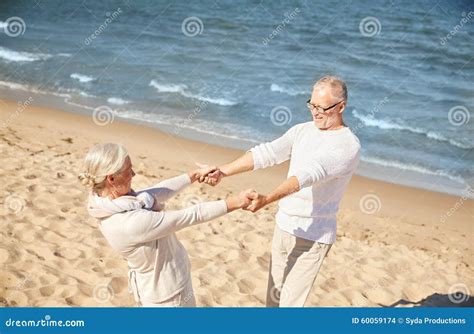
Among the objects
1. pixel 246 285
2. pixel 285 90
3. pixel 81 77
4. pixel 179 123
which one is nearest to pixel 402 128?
pixel 285 90

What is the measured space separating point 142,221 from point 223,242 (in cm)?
341

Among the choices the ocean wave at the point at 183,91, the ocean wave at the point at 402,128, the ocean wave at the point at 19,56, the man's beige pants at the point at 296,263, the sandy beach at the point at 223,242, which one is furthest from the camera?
the ocean wave at the point at 19,56

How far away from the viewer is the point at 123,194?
3.37 metres

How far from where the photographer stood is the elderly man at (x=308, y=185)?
3893 mm

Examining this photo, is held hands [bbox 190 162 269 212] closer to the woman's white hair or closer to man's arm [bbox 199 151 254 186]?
man's arm [bbox 199 151 254 186]

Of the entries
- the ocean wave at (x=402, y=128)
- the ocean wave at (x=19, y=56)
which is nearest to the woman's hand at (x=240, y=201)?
the ocean wave at (x=402, y=128)

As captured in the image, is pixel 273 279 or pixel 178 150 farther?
pixel 178 150

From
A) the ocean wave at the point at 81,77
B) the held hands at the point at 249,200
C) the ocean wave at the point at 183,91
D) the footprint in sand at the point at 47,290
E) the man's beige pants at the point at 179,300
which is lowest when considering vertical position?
the man's beige pants at the point at 179,300

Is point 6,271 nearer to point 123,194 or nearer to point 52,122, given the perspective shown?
point 123,194

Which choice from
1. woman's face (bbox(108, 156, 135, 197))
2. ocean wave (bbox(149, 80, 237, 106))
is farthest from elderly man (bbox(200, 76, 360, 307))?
ocean wave (bbox(149, 80, 237, 106))

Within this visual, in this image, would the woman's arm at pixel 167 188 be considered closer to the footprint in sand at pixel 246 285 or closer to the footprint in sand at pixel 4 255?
the footprint in sand at pixel 246 285

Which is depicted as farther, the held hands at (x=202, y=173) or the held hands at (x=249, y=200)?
the held hands at (x=202, y=173)
